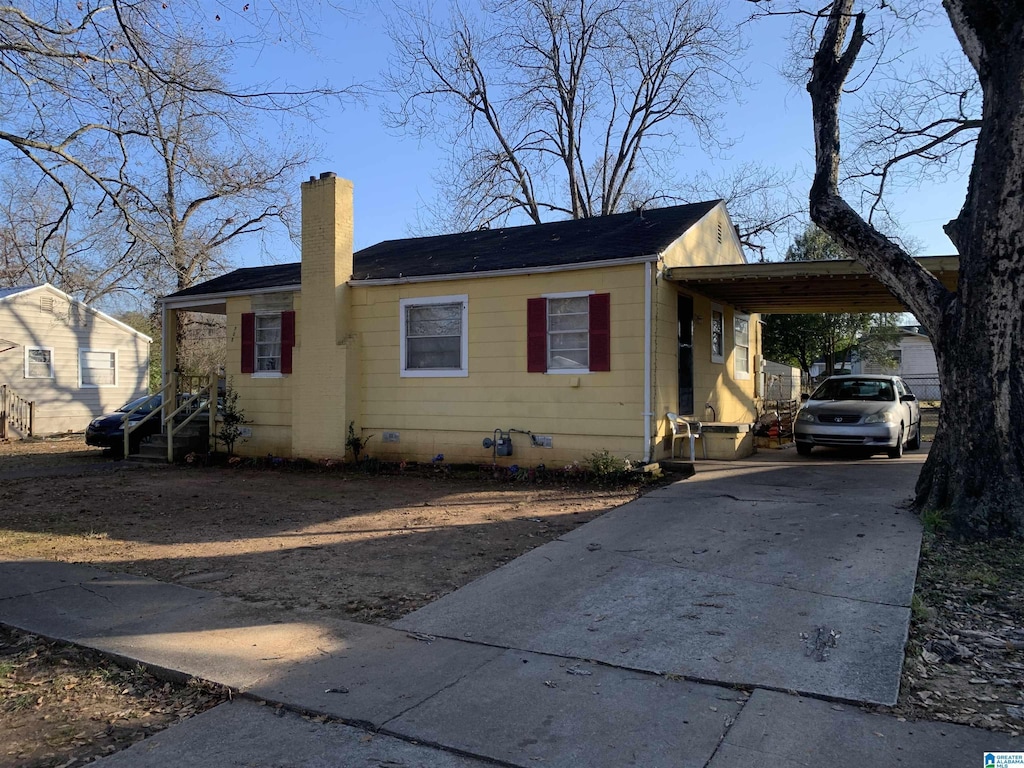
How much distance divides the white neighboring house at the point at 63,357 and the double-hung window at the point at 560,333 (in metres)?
18.7

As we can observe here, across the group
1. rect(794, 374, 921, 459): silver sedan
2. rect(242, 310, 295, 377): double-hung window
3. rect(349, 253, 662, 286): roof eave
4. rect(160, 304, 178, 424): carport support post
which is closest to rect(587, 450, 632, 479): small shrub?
rect(349, 253, 662, 286): roof eave

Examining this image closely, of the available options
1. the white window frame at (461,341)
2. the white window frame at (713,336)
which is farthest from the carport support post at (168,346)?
the white window frame at (713,336)

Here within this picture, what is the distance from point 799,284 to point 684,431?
3.09m

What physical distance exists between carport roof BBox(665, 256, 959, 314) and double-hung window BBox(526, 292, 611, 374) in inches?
55.5

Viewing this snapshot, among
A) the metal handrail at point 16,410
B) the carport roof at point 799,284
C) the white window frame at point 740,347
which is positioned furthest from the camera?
the metal handrail at point 16,410

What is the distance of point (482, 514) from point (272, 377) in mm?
7209

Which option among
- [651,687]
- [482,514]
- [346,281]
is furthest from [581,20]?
[651,687]

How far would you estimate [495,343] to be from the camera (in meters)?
12.1

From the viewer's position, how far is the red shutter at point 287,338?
1398cm

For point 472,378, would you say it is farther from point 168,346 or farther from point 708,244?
point 168,346

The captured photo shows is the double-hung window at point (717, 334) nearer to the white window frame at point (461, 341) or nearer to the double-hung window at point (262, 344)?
the white window frame at point (461, 341)

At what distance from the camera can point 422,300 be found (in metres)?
12.8

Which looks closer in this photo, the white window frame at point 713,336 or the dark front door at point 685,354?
the dark front door at point 685,354

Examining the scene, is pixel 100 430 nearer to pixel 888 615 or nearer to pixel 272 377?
pixel 272 377
